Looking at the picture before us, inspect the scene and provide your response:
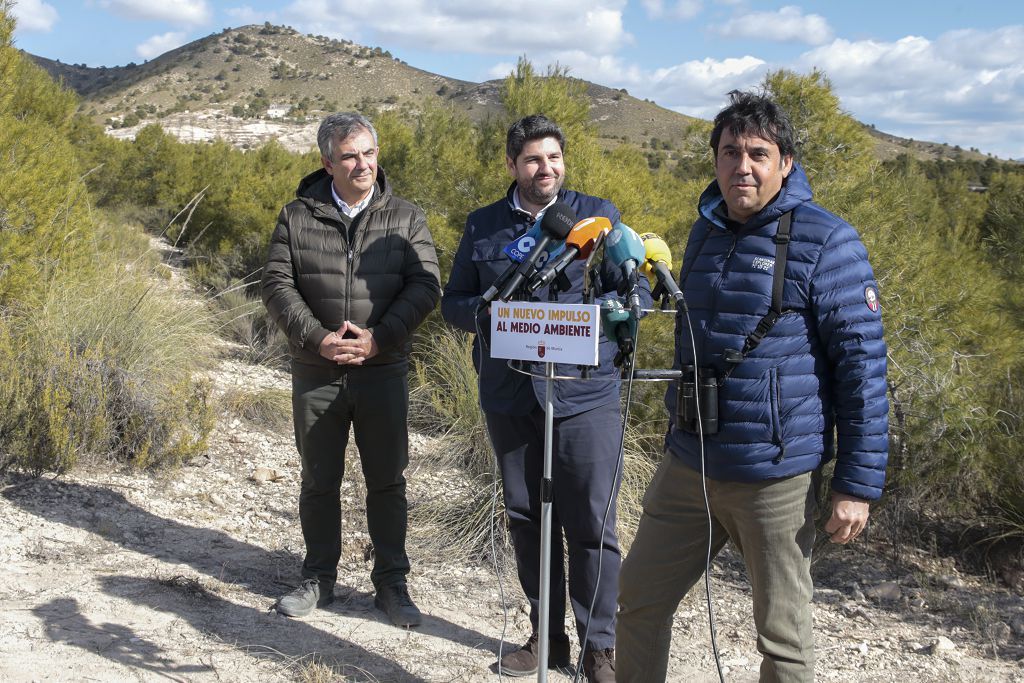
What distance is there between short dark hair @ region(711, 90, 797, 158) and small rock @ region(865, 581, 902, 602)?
10.2 ft

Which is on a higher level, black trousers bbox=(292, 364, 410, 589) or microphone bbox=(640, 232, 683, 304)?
microphone bbox=(640, 232, 683, 304)

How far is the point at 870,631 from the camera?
14.3 feet

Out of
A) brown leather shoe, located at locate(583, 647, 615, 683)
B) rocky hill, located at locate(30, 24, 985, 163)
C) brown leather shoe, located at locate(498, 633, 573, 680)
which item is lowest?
brown leather shoe, located at locate(498, 633, 573, 680)

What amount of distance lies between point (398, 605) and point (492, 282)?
5.20 feet

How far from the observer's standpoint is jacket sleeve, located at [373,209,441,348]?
12.9 feet

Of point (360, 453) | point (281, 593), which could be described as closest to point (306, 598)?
point (281, 593)

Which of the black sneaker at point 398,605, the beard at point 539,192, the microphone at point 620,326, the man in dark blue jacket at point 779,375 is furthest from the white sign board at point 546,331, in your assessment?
the black sneaker at point 398,605

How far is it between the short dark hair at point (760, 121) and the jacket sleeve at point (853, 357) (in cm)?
31

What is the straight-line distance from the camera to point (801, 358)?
2.45 m

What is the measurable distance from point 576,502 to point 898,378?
117 inches

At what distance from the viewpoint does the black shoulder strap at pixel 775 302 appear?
2.45m

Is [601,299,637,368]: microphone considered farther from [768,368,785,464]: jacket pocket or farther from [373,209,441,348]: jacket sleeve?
[373,209,441,348]: jacket sleeve

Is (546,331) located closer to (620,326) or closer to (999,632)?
(620,326)

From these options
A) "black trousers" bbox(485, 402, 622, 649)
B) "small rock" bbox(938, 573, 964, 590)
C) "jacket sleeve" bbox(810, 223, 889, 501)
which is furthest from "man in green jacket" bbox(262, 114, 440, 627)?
"small rock" bbox(938, 573, 964, 590)
